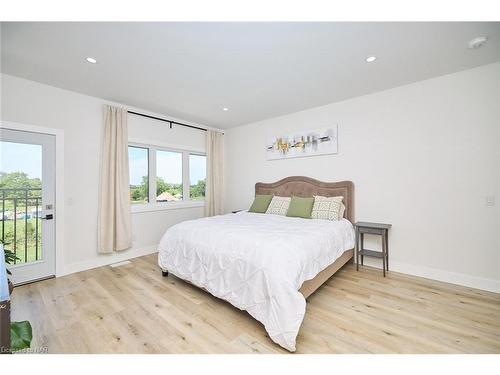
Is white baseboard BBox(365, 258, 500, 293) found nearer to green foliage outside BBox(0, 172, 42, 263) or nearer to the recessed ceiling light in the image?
the recessed ceiling light

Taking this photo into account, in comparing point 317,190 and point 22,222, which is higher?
point 317,190

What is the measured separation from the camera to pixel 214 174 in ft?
16.2

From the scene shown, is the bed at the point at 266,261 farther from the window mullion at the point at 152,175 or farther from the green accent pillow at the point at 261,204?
the window mullion at the point at 152,175

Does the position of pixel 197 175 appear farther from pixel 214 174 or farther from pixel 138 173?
pixel 138 173

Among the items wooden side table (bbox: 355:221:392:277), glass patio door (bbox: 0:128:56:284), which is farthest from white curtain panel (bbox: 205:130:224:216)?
wooden side table (bbox: 355:221:392:277)

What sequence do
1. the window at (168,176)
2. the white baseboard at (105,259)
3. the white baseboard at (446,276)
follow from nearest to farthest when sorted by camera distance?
the white baseboard at (446,276) < the white baseboard at (105,259) < the window at (168,176)

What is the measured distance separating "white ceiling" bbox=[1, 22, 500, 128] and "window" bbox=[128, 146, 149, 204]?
948mm

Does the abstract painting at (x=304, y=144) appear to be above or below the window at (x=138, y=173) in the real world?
above

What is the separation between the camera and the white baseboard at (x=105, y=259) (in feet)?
10.1

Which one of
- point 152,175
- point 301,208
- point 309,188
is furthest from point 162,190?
point 309,188

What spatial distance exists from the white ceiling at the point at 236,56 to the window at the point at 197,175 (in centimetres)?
167

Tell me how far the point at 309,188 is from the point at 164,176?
276 cm

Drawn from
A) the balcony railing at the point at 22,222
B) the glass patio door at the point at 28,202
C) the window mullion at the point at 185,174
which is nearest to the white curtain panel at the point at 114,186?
the glass patio door at the point at 28,202
